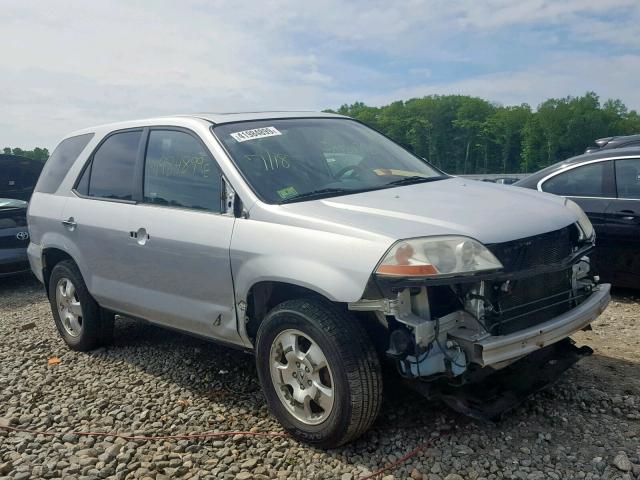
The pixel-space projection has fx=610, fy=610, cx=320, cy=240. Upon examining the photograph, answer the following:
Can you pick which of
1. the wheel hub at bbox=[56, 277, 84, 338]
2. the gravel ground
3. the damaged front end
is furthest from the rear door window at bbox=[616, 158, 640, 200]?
the wheel hub at bbox=[56, 277, 84, 338]

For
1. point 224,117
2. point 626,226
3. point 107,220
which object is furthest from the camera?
point 626,226

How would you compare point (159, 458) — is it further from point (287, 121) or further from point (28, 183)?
point (28, 183)

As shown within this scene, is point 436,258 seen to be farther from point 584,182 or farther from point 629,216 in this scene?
point 584,182

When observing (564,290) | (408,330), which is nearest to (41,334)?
(408,330)

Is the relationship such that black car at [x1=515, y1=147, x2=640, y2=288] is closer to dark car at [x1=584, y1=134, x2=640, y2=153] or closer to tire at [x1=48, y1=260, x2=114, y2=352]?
dark car at [x1=584, y1=134, x2=640, y2=153]

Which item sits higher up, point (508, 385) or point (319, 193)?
point (319, 193)

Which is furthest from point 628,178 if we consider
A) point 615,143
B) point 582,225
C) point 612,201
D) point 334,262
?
point 334,262

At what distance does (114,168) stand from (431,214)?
2740mm

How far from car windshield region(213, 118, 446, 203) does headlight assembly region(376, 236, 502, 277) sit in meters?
0.84

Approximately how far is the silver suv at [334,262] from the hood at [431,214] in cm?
1

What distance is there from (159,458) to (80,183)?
2.63 m

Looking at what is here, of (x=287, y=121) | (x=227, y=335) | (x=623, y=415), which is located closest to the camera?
(x=623, y=415)

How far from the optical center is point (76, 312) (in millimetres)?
5180

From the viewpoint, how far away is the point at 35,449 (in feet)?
11.8
